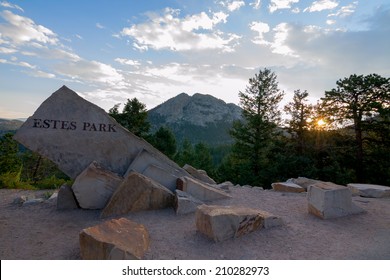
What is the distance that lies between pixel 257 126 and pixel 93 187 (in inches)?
674

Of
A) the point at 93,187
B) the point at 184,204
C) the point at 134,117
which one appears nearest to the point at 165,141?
the point at 134,117

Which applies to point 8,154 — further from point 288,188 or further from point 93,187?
point 288,188

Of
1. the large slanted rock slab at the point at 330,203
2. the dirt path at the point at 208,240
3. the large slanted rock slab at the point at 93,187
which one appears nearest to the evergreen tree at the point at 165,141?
the dirt path at the point at 208,240

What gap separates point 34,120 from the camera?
8.13 m

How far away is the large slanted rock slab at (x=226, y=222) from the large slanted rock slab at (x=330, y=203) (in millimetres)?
1841

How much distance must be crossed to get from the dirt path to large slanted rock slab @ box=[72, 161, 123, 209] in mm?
272

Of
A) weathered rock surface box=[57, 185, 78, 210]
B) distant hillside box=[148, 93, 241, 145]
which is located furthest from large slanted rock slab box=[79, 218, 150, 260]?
distant hillside box=[148, 93, 241, 145]

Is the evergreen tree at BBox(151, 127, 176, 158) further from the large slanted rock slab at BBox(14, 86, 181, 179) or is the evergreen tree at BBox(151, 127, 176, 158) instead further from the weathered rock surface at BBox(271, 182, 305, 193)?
the large slanted rock slab at BBox(14, 86, 181, 179)

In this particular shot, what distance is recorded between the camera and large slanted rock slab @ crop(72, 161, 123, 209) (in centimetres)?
756

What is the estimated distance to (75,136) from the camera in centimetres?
841

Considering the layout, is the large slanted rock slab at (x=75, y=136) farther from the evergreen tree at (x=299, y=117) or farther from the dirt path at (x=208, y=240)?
the evergreen tree at (x=299, y=117)
